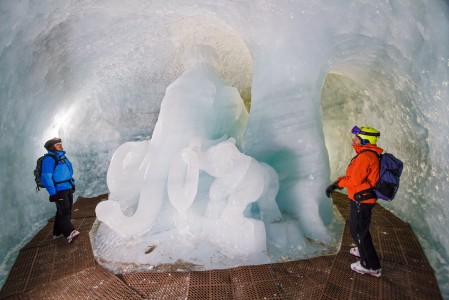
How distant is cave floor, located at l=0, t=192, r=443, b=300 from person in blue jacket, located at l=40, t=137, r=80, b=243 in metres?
0.45

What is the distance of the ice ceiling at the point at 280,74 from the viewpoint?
3717 millimetres

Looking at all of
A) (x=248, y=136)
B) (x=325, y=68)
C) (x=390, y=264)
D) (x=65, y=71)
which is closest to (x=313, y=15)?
(x=325, y=68)

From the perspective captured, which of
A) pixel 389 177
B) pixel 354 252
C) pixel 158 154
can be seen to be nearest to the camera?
pixel 389 177

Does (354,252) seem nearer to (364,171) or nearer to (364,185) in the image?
(364,185)

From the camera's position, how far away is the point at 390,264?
11.9ft

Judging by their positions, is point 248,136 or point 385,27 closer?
point 385,27

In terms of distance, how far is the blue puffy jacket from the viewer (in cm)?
409

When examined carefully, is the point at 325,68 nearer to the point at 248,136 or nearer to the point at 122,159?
the point at 248,136

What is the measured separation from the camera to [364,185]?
3111 mm

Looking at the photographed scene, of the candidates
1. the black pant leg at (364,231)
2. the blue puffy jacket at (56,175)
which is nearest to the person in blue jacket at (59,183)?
the blue puffy jacket at (56,175)

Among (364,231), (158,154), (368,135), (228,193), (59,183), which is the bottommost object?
(364,231)

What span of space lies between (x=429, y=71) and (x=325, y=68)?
144 centimetres

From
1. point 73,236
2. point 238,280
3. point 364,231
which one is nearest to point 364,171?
point 364,231

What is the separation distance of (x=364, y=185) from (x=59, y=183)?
3.95 metres
